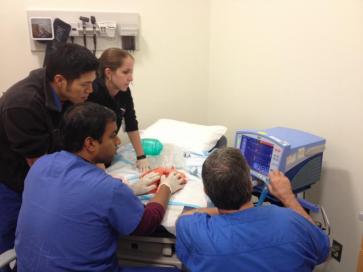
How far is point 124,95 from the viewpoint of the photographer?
6.37 ft

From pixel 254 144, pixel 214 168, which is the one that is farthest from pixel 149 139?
pixel 214 168

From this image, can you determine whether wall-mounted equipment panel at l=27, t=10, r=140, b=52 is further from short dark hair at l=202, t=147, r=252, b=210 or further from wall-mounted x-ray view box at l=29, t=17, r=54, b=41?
short dark hair at l=202, t=147, r=252, b=210

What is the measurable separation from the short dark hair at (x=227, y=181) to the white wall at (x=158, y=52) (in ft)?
5.39

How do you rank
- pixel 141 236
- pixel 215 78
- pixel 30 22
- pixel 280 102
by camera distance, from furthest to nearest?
1. pixel 215 78
2. pixel 30 22
3. pixel 280 102
4. pixel 141 236

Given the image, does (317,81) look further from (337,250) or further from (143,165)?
(143,165)

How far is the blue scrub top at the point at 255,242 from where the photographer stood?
0.91 meters

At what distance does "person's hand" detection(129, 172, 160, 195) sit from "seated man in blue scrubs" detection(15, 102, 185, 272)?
272 millimetres

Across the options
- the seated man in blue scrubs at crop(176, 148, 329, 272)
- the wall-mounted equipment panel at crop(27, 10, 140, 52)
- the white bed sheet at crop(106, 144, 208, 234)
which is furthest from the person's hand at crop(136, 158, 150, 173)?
the wall-mounted equipment panel at crop(27, 10, 140, 52)

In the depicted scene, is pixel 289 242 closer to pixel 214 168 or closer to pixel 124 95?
pixel 214 168

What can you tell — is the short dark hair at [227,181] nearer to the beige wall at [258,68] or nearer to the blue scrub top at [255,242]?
the blue scrub top at [255,242]

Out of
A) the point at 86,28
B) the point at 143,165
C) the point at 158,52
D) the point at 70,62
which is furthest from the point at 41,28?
the point at 143,165

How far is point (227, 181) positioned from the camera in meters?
0.97

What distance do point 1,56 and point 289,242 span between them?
88.6 inches

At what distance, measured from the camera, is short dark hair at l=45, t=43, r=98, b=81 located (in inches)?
52.6
